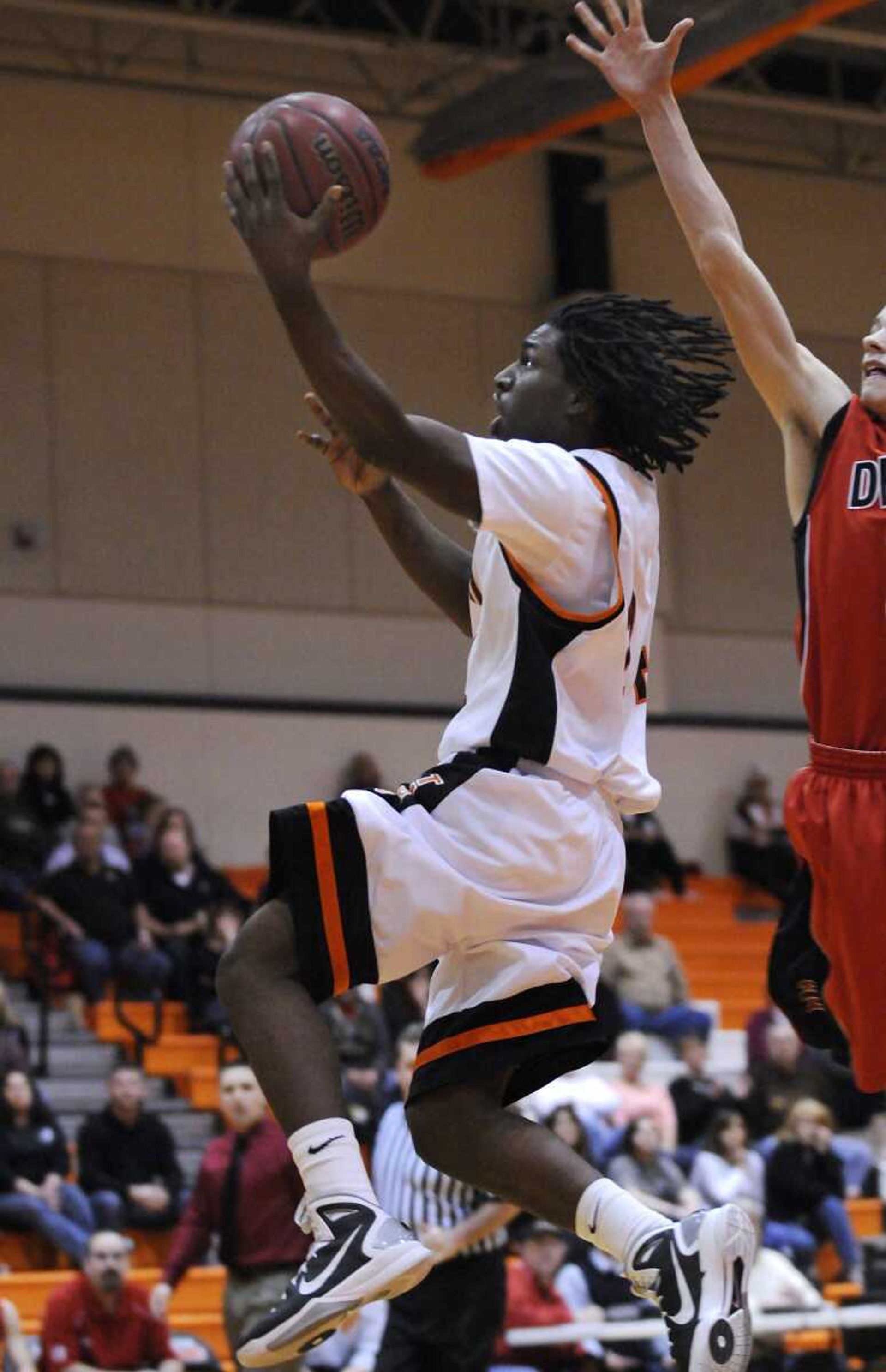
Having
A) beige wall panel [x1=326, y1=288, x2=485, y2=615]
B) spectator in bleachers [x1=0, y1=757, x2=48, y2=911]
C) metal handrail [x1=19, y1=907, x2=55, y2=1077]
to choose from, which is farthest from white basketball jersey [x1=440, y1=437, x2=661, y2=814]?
beige wall panel [x1=326, y1=288, x2=485, y2=615]

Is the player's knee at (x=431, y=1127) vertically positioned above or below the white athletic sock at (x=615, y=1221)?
above

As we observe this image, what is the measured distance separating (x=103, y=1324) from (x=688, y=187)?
6064 mm

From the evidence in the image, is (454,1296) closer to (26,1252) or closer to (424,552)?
(26,1252)

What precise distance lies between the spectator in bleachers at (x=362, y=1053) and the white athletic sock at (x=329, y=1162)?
22.1 ft

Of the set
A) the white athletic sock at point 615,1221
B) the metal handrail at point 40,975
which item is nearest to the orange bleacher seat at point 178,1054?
the metal handrail at point 40,975

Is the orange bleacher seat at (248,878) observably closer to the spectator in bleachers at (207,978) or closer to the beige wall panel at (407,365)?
the spectator in bleachers at (207,978)

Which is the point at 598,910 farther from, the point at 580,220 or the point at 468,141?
the point at 580,220

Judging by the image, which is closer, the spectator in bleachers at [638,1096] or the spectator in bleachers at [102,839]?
the spectator in bleachers at [638,1096]

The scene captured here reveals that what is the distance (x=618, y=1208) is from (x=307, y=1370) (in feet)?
21.9

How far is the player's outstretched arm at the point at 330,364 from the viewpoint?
427 cm

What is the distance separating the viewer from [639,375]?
4.74 m

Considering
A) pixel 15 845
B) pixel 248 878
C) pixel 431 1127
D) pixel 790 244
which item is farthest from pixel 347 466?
pixel 790 244

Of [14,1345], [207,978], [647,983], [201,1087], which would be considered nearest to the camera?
[14,1345]

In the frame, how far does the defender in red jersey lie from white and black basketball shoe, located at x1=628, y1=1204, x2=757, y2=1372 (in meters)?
0.80
